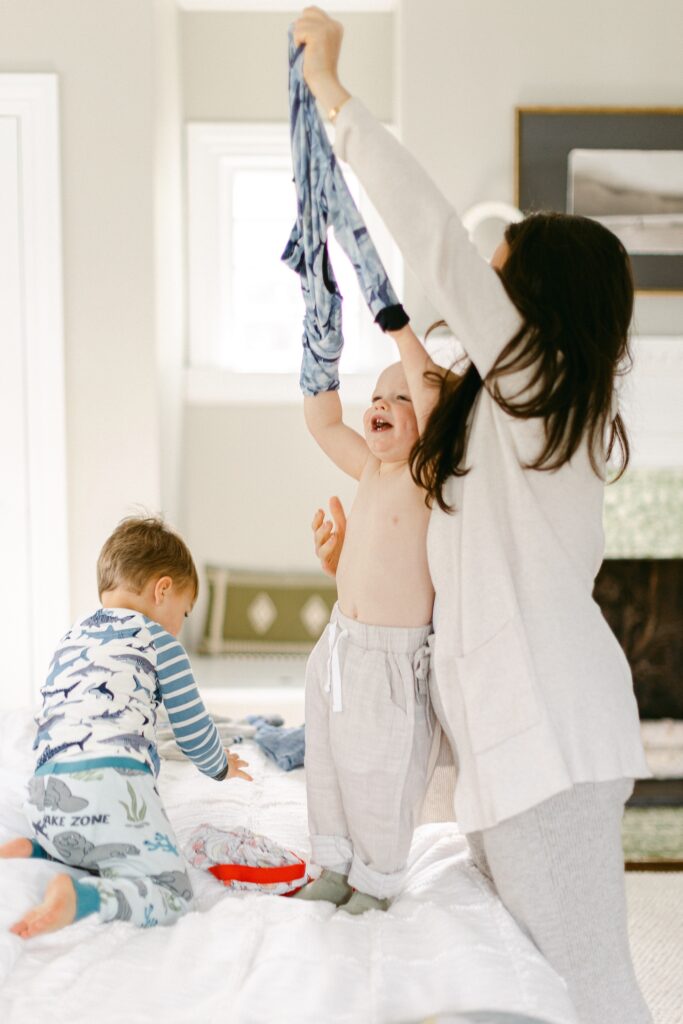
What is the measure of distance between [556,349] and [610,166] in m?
2.14

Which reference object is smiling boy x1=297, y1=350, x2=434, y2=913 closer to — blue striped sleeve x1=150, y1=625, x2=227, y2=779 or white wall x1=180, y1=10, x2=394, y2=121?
blue striped sleeve x1=150, y1=625, x2=227, y2=779

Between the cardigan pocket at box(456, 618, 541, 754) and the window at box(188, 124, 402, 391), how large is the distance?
249cm

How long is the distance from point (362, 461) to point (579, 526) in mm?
374

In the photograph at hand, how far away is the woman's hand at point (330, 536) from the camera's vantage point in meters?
1.52

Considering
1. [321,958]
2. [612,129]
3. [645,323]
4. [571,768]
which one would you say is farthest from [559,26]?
[321,958]

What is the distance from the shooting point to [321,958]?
1114 mm

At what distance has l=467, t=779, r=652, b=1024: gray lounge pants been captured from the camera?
1.18m

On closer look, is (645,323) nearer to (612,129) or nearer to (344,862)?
(612,129)

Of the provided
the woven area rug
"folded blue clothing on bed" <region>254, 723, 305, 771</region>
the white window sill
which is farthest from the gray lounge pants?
the white window sill

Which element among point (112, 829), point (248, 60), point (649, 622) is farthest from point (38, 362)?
point (112, 829)

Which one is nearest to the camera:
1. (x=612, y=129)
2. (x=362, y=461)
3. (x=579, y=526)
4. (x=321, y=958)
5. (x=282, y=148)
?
(x=321, y=958)

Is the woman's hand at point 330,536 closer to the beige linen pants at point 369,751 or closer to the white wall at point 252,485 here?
the beige linen pants at point 369,751

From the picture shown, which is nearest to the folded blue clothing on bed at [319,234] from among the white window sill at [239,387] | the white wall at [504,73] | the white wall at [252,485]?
the white wall at [504,73]

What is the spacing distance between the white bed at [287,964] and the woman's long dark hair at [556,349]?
0.51 m
